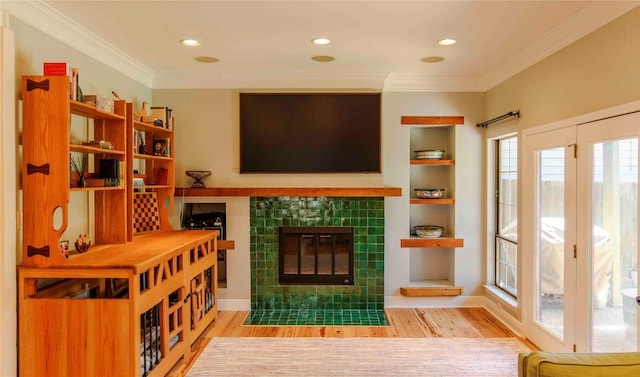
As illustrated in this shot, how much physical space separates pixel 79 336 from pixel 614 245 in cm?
321

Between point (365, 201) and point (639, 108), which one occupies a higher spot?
point (639, 108)

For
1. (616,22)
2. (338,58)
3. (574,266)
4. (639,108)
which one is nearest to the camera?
(639,108)

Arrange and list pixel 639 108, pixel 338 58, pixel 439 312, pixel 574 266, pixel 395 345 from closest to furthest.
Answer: pixel 639 108 → pixel 574 266 → pixel 395 345 → pixel 338 58 → pixel 439 312

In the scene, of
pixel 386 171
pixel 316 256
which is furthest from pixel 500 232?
pixel 316 256

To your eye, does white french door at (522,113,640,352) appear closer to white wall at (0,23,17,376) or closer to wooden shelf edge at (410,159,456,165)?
wooden shelf edge at (410,159,456,165)

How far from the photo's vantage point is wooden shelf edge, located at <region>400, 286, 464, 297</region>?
443cm

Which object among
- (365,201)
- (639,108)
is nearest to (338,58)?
(365,201)

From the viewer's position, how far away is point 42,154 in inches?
97.6

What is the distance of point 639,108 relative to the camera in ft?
7.47

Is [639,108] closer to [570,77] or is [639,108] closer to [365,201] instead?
[570,77]

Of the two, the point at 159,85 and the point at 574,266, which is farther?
the point at 159,85

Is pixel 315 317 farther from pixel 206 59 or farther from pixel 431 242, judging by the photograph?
pixel 206 59

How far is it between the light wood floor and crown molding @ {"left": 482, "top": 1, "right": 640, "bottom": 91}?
237cm

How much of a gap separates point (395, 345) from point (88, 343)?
229cm
